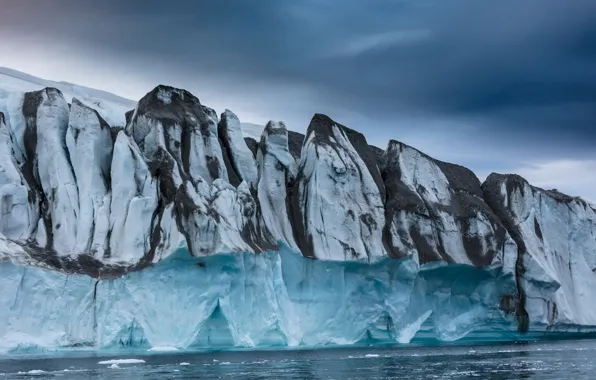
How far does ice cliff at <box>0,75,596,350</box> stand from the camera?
36875mm

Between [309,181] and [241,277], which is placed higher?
[309,181]

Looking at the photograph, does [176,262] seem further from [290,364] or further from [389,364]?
[389,364]

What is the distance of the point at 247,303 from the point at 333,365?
22.9 feet

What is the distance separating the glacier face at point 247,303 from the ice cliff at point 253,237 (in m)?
0.07

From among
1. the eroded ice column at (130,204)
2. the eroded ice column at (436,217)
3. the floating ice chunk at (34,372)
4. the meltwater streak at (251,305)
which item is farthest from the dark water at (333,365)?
the eroded ice column at (436,217)

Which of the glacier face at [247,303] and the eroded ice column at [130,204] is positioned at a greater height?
the eroded ice column at [130,204]

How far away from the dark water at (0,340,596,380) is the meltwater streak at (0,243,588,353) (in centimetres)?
88

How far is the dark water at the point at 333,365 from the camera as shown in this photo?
94.5 feet

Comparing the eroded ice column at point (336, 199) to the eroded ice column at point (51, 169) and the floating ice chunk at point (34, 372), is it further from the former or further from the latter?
the floating ice chunk at point (34, 372)

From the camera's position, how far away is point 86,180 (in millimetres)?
39812

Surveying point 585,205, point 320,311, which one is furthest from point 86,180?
point 585,205

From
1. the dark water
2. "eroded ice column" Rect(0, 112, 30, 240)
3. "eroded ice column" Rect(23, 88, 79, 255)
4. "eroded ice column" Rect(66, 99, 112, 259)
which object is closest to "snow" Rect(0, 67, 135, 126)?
"eroded ice column" Rect(23, 88, 79, 255)

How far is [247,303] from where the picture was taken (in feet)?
129

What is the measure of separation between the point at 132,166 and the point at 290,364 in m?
12.0
